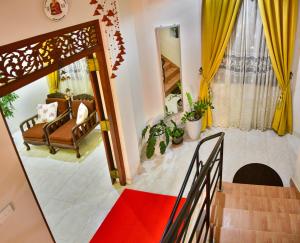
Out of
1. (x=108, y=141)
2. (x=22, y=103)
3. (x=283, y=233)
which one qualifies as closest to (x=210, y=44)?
(x=108, y=141)

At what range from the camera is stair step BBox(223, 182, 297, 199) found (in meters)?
3.05

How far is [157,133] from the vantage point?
4.86 m

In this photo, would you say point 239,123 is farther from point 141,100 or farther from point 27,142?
point 27,142

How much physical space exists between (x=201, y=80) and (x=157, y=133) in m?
1.20

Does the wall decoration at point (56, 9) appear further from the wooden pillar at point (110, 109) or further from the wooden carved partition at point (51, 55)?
the wooden pillar at point (110, 109)

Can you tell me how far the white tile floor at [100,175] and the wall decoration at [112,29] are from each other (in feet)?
5.60

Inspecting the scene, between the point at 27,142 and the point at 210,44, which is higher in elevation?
the point at 210,44

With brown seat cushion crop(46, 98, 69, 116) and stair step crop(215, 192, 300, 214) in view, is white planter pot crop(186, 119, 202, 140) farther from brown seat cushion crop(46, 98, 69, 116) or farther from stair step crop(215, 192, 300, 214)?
brown seat cushion crop(46, 98, 69, 116)

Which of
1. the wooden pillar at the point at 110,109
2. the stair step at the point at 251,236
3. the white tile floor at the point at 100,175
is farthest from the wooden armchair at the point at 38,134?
the stair step at the point at 251,236

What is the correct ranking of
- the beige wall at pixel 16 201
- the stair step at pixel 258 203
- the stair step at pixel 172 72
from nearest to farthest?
the beige wall at pixel 16 201 < the stair step at pixel 258 203 < the stair step at pixel 172 72

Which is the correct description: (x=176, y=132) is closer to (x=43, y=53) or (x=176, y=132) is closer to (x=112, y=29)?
(x=112, y=29)

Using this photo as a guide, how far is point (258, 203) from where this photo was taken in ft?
9.25

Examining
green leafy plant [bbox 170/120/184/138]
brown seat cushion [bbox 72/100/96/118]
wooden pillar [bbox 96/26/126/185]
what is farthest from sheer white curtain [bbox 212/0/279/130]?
brown seat cushion [bbox 72/100/96/118]

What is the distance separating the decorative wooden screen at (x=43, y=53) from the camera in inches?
85.9
